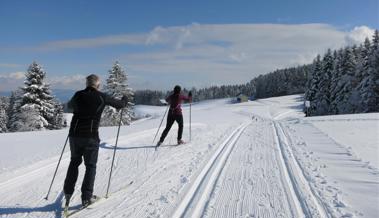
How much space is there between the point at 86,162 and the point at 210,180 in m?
2.54

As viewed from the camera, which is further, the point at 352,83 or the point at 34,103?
the point at 352,83

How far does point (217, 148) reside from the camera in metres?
10.8

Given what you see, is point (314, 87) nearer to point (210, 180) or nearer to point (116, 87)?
point (116, 87)

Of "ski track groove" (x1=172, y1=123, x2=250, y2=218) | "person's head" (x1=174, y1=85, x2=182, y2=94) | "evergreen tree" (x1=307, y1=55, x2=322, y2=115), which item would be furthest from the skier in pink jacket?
"evergreen tree" (x1=307, y1=55, x2=322, y2=115)

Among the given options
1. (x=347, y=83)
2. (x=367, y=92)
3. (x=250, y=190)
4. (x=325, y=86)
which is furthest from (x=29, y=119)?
(x=325, y=86)

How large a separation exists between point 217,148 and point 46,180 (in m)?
5.31

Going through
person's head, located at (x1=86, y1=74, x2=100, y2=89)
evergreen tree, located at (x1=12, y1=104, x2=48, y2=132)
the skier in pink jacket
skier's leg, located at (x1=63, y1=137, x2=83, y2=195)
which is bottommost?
evergreen tree, located at (x1=12, y1=104, x2=48, y2=132)

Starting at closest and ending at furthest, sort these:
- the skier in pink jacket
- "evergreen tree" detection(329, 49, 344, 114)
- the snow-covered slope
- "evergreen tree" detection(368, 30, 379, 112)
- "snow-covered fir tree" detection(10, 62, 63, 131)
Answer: the snow-covered slope < the skier in pink jacket < "snow-covered fir tree" detection(10, 62, 63, 131) < "evergreen tree" detection(368, 30, 379, 112) < "evergreen tree" detection(329, 49, 344, 114)

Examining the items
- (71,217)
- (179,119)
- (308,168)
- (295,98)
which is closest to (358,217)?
(308,168)

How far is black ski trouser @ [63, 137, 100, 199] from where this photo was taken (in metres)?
5.54

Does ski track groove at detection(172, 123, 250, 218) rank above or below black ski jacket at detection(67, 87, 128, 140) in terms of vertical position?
below

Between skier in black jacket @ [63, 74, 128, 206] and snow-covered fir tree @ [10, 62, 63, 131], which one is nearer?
skier in black jacket @ [63, 74, 128, 206]

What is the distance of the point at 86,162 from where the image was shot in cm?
564

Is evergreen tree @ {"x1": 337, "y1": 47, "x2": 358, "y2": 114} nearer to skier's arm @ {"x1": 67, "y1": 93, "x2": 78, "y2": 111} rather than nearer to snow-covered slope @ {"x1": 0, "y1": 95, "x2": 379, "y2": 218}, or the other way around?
snow-covered slope @ {"x1": 0, "y1": 95, "x2": 379, "y2": 218}
